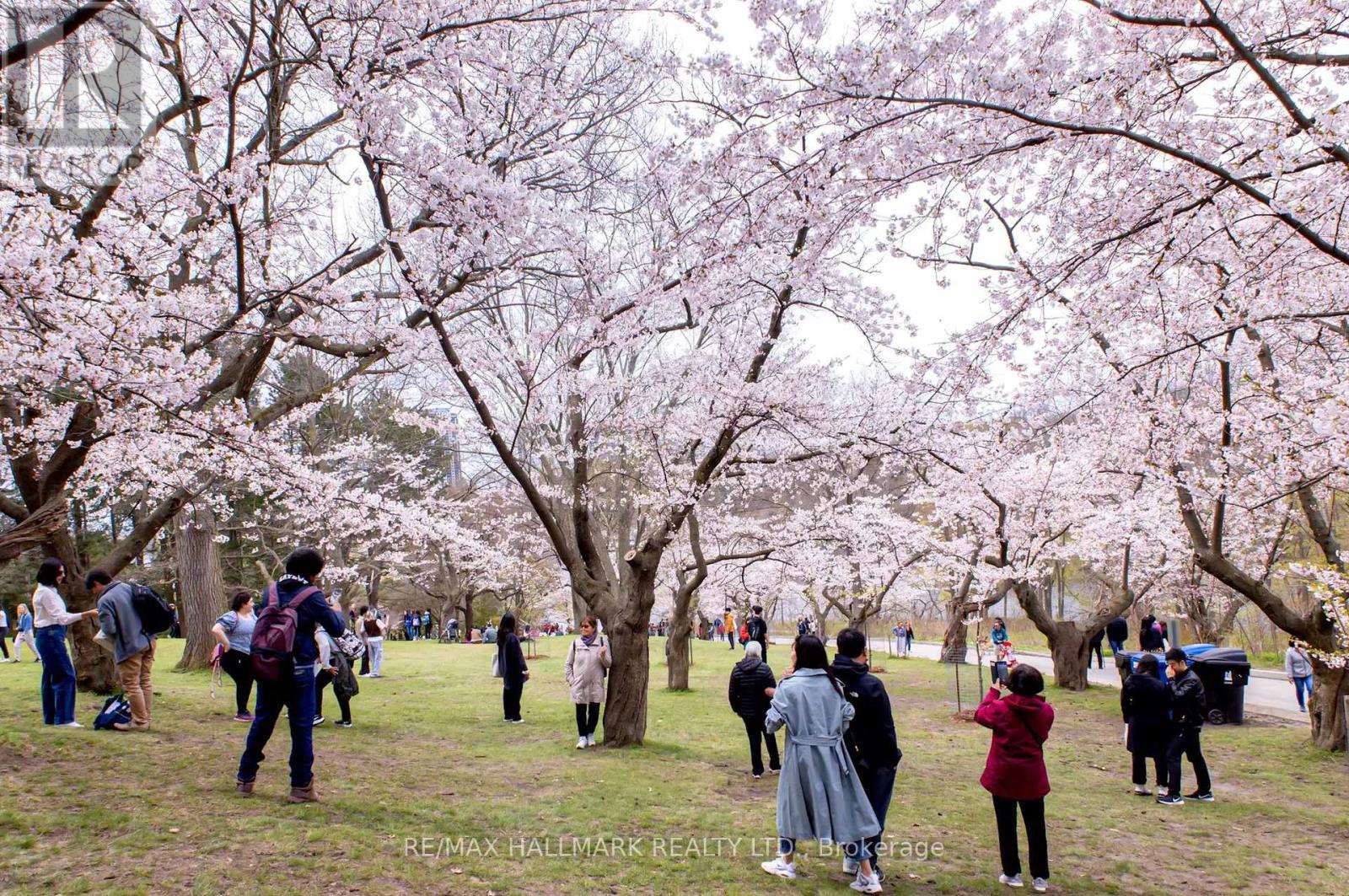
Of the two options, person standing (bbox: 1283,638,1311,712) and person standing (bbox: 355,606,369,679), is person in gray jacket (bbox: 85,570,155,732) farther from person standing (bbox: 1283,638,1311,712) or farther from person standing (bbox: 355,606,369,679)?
person standing (bbox: 1283,638,1311,712)

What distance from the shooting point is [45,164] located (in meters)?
8.27

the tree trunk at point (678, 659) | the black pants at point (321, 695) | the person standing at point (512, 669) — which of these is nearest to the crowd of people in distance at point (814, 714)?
the black pants at point (321, 695)

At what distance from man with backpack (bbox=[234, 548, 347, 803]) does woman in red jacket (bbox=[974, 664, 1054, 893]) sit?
4.16 m

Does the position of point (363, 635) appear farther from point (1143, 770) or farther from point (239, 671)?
point (1143, 770)

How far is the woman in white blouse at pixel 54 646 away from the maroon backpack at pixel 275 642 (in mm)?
3034

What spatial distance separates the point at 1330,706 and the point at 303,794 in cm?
1082

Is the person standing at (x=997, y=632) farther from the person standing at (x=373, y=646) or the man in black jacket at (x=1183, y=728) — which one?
the person standing at (x=373, y=646)

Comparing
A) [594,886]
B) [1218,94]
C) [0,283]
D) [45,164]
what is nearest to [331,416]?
[45,164]

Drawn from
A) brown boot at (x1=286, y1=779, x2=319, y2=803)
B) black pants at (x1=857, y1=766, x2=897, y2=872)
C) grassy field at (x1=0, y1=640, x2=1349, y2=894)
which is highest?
black pants at (x1=857, y1=766, x2=897, y2=872)

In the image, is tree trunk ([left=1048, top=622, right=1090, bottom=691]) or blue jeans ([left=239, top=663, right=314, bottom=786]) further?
tree trunk ([left=1048, top=622, right=1090, bottom=691])

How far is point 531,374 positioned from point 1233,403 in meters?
7.18

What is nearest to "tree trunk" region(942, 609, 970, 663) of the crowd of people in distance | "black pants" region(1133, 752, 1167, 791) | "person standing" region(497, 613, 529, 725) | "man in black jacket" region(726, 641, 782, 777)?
"black pants" region(1133, 752, 1167, 791)

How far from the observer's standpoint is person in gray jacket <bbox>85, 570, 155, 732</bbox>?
24.2ft

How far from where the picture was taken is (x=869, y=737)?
16.0ft
